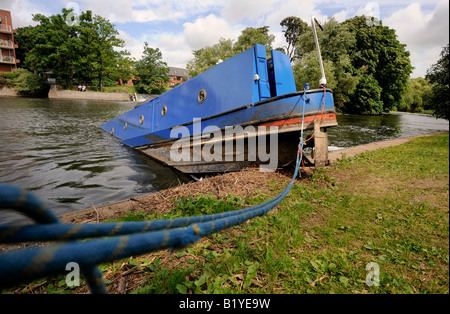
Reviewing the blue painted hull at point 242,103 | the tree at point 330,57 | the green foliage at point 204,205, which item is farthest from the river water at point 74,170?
the tree at point 330,57

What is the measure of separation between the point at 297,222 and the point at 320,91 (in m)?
3.16

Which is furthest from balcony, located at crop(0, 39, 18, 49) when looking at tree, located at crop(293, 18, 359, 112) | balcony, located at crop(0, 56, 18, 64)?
tree, located at crop(293, 18, 359, 112)

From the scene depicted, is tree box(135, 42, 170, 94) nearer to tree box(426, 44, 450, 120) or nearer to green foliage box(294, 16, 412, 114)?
green foliage box(294, 16, 412, 114)

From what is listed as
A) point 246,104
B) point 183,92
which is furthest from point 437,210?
point 183,92

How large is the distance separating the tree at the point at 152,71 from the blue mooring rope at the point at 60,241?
5891 centimetres

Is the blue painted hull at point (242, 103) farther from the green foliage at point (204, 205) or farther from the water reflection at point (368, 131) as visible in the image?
the water reflection at point (368, 131)

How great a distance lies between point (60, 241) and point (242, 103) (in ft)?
15.1

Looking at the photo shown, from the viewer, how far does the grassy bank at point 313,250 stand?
6.30 ft

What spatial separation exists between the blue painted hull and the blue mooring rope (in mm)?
4182

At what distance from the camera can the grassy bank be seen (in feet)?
6.30

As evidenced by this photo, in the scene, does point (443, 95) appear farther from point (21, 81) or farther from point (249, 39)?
point (21, 81)

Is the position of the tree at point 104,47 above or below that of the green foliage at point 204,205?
above

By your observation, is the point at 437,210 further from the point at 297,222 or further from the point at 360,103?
the point at 360,103

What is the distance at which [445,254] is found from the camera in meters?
2.26
